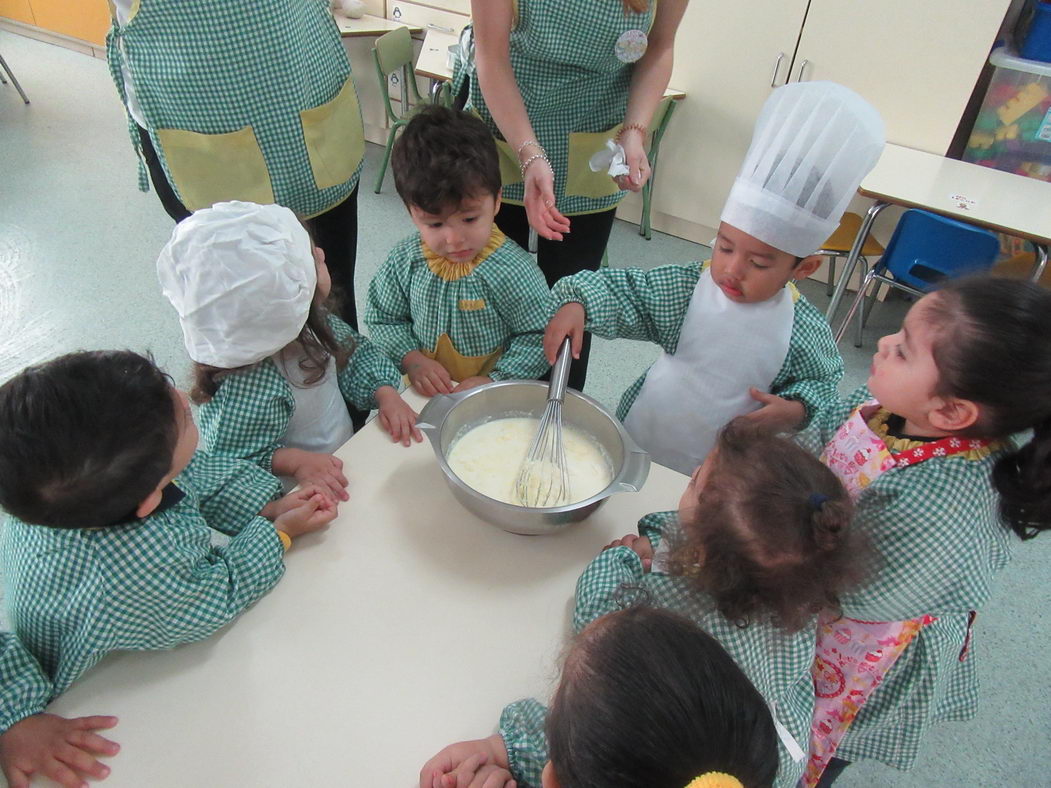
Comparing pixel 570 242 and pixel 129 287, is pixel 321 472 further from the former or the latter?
pixel 129 287

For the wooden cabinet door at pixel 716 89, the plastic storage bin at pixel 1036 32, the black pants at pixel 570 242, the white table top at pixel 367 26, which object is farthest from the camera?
the white table top at pixel 367 26

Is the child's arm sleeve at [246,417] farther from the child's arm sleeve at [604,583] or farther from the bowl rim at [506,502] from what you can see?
the child's arm sleeve at [604,583]

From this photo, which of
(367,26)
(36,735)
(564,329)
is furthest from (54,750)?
(367,26)

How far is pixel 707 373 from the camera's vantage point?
1155 mm

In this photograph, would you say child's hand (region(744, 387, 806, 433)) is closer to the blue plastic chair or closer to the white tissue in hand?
the white tissue in hand

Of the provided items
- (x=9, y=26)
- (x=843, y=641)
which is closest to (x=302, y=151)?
(x=843, y=641)

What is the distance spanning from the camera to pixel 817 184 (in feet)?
3.13

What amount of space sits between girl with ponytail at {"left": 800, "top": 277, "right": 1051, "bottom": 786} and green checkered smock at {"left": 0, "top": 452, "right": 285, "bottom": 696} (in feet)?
2.32

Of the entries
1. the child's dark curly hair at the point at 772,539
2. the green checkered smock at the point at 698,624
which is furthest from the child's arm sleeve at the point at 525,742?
the child's dark curly hair at the point at 772,539

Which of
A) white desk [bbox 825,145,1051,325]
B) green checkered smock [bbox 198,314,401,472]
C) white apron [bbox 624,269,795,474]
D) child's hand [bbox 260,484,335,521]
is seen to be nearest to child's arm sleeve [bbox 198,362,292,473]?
green checkered smock [bbox 198,314,401,472]

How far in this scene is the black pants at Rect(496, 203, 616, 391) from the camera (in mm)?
1518

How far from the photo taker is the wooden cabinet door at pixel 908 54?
2271mm

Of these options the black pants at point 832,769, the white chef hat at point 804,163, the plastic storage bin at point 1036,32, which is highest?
the plastic storage bin at point 1036,32

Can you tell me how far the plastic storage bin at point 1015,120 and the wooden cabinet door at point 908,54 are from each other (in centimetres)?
12
